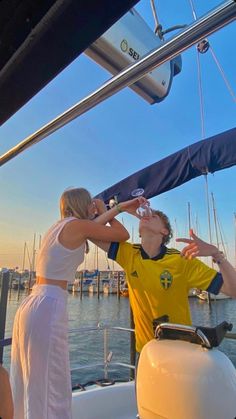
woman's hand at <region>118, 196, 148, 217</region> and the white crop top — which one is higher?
woman's hand at <region>118, 196, 148, 217</region>

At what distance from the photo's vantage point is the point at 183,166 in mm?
2469

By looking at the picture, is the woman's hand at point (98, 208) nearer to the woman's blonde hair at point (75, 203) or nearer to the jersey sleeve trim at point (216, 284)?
the woman's blonde hair at point (75, 203)

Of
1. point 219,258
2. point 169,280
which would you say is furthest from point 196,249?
point 169,280

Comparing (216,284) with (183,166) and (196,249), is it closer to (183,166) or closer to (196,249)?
(196,249)

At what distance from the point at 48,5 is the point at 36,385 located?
143 cm

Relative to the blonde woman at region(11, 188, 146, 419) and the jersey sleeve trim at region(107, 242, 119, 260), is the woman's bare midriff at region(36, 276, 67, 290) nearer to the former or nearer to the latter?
the blonde woman at region(11, 188, 146, 419)

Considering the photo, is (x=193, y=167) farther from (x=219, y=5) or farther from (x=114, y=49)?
(x=219, y=5)

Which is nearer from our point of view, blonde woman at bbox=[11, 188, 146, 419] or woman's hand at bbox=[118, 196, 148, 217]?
blonde woman at bbox=[11, 188, 146, 419]

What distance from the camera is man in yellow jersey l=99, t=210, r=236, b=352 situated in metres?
1.64

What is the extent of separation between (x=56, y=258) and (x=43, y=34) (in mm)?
1022

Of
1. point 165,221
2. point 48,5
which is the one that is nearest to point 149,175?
point 165,221

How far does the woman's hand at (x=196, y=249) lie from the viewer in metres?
1.57

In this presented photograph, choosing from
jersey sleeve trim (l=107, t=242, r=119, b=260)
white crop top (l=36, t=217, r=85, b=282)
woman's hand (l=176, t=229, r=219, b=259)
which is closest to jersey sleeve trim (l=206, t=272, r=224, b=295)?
woman's hand (l=176, t=229, r=219, b=259)

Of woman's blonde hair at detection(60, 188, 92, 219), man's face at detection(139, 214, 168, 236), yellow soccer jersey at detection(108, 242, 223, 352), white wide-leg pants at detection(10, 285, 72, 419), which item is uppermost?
woman's blonde hair at detection(60, 188, 92, 219)
